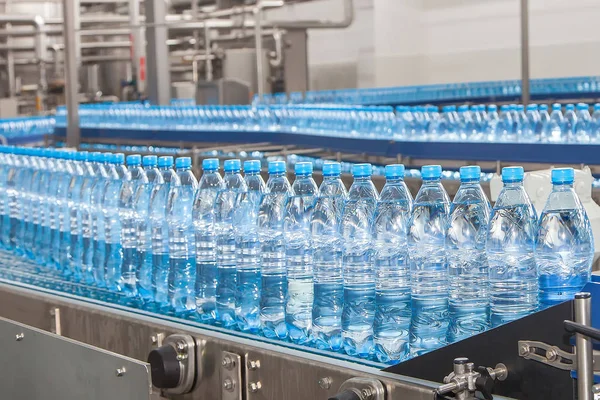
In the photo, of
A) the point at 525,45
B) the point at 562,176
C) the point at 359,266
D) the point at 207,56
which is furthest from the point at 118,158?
the point at 207,56

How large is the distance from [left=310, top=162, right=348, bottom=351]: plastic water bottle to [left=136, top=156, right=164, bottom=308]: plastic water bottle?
1.97 ft

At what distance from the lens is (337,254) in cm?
194

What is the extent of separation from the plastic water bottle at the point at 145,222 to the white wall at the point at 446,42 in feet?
30.0

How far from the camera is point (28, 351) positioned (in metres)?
2.37

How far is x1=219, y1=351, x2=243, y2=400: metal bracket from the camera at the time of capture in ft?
6.14

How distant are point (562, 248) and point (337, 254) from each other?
0.46m

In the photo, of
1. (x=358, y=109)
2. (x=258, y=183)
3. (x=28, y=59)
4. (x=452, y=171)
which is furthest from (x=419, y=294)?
(x=28, y=59)

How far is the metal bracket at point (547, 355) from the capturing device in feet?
4.40

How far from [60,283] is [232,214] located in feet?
2.26

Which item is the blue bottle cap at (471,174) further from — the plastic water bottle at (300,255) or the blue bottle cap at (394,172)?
the plastic water bottle at (300,255)

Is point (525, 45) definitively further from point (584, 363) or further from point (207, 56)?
point (207, 56)

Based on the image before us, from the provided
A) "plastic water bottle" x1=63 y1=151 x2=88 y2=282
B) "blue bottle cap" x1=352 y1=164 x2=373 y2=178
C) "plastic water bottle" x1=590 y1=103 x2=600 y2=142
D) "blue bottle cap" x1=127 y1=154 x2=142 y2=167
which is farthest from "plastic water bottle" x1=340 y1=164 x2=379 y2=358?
"plastic water bottle" x1=590 y1=103 x2=600 y2=142

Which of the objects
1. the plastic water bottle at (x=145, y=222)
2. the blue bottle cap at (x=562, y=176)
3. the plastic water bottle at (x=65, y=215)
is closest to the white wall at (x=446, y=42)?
the plastic water bottle at (x=65, y=215)

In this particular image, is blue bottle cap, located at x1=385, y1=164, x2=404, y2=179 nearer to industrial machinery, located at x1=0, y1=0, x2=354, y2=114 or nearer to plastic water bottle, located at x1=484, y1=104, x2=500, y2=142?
plastic water bottle, located at x1=484, y1=104, x2=500, y2=142
